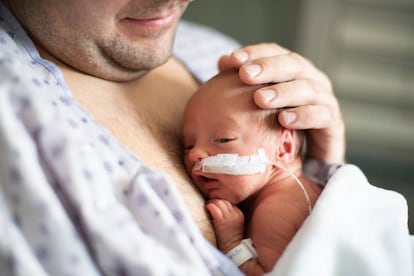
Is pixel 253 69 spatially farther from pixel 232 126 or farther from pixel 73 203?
pixel 73 203

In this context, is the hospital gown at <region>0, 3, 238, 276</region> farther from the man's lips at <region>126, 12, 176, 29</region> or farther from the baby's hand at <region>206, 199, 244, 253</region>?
the man's lips at <region>126, 12, 176, 29</region>

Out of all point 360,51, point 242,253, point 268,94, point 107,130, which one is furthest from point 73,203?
point 360,51

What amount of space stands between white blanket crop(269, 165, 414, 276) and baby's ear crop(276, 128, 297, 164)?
0.37 ft

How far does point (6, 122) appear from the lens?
A: 77 centimetres

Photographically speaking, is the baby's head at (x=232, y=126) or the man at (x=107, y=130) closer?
the man at (x=107, y=130)

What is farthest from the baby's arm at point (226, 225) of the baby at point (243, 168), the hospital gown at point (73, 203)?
the hospital gown at point (73, 203)

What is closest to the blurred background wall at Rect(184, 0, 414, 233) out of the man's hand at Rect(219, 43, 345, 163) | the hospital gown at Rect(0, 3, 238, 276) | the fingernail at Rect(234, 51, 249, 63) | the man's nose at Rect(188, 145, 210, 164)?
the man's hand at Rect(219, 43, 345, 163)

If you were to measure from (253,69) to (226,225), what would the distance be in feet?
0.95

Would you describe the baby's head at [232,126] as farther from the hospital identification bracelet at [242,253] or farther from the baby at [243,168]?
the hospital identification bracelet at [242,253]

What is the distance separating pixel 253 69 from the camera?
1.05 meters

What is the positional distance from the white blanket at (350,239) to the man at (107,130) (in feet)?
0.42

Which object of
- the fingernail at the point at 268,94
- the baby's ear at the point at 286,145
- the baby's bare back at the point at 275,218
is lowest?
the baby's bare back at the point at 275,218

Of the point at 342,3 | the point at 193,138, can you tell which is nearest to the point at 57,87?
the point at 193,138

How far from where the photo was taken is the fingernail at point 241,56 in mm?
1103
